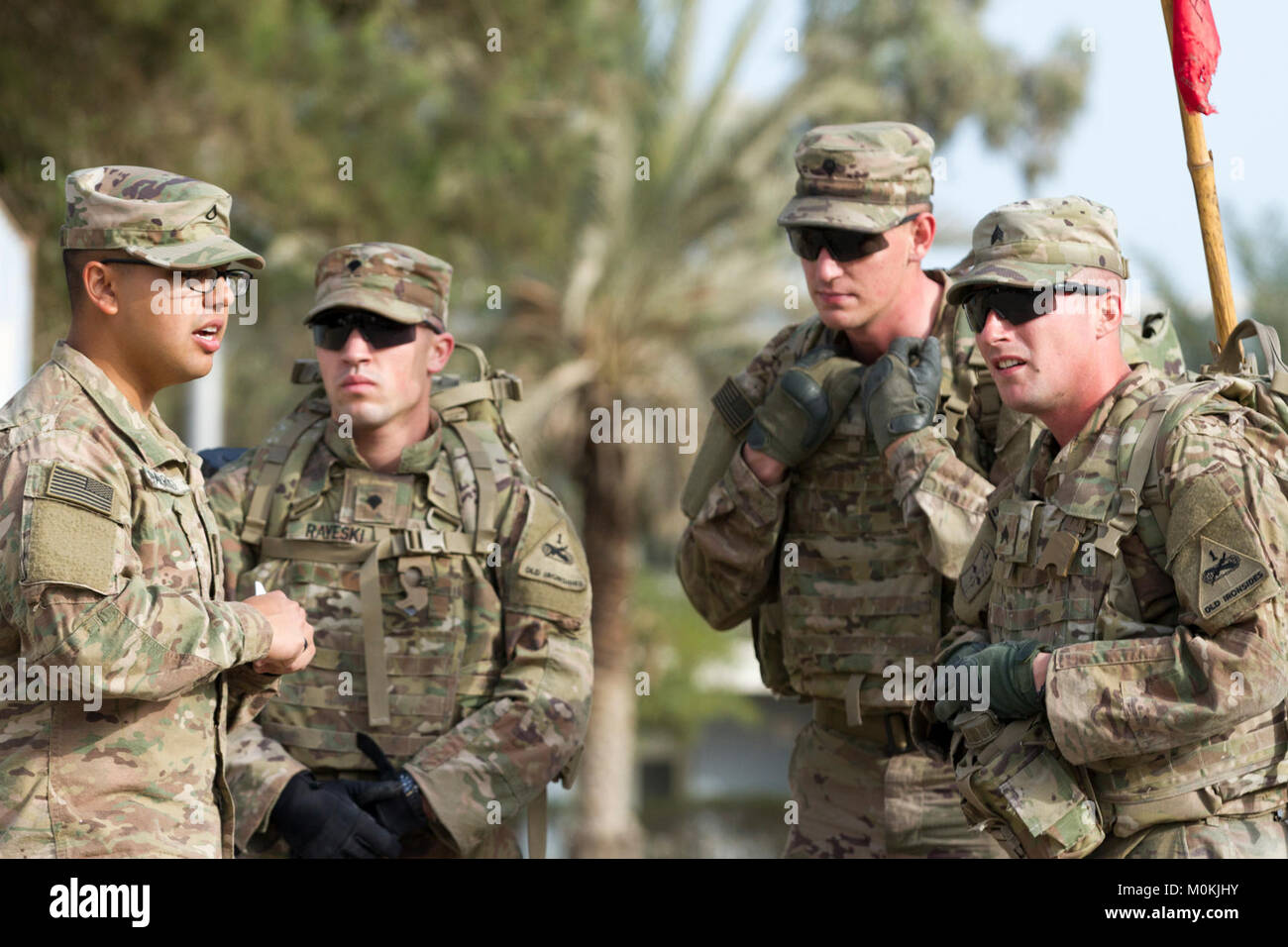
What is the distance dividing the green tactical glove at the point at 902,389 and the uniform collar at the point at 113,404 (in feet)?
6.95

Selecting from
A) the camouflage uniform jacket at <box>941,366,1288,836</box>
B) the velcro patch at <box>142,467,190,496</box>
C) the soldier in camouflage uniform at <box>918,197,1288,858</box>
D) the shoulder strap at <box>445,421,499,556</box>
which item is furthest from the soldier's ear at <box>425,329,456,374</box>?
the camouflage uniform jacket at <box>941,366,1288,836</box>

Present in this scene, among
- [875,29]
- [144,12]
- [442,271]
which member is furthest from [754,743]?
[442,271]

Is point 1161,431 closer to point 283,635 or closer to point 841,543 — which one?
point 841,543

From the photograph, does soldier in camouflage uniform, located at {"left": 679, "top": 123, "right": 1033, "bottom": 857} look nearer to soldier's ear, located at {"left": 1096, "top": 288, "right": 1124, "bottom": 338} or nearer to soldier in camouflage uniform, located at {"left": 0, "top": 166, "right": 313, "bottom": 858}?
soldier's ear, located at {"left": 1096, "top": 288, "right": 1124, "bottom": 338}

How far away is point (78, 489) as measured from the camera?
3795 millimetres

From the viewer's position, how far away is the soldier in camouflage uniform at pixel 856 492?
529cm

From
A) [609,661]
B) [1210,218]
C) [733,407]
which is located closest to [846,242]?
[733,407]

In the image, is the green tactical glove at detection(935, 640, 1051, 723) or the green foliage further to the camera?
the green foliage

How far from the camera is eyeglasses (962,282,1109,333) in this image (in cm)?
418

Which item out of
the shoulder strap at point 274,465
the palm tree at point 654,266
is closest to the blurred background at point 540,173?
the palm tree at point 654,266

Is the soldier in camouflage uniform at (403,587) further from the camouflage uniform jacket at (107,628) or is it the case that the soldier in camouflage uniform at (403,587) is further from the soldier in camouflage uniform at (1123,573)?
the soldier in camouflage uniform at (1123,573)

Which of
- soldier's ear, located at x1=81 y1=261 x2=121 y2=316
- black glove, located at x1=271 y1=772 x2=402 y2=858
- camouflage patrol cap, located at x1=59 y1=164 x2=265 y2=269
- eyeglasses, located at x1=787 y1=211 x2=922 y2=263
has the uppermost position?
eyeglasses, located at x1=787 y1=211 x2=922 y2=263

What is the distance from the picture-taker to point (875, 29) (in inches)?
786
